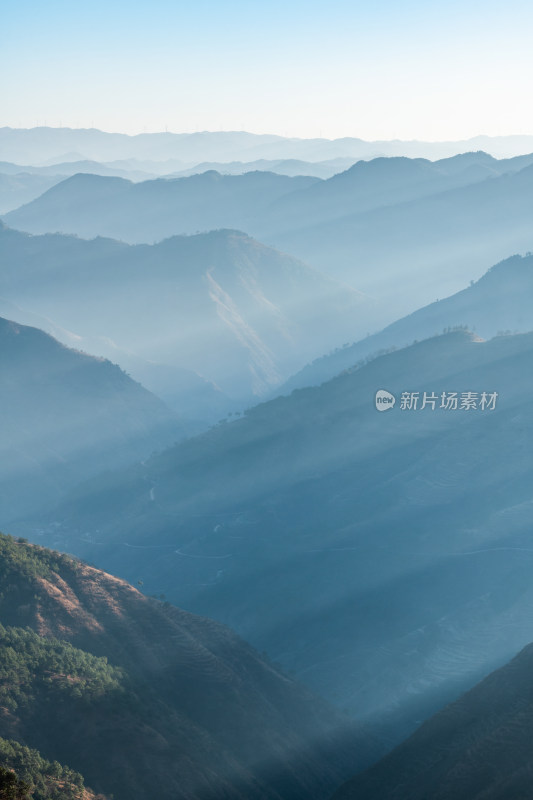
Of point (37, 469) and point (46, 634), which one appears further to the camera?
point (37, 469)

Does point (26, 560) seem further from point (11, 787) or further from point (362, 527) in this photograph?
point (362, 527)

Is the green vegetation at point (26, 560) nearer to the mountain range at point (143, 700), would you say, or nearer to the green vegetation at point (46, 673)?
the mountain range at point (143, 700)

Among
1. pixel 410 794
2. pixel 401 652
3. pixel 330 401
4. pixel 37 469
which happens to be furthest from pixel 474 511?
pixel 37 469

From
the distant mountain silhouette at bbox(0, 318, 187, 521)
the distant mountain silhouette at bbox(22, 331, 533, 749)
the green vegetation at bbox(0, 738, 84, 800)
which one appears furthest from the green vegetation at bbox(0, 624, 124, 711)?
the distant mountain silhouette at bbox(0, 318, 187, 521)

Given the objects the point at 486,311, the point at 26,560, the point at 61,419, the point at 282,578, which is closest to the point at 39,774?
the point at 26,560

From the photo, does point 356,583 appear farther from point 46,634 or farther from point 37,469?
point 37,469

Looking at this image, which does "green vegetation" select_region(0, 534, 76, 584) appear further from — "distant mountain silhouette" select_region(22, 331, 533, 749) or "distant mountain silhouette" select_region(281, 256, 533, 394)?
"distant mountain silhouette" select_region(281, 256, 533, 394)
